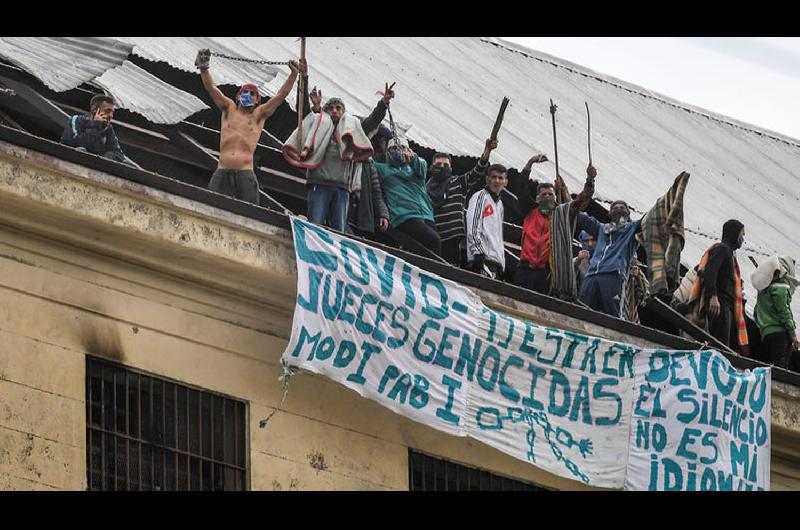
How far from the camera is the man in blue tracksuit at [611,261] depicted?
72.2 feet

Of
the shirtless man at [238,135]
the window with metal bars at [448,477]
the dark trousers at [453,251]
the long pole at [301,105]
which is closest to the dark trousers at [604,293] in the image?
the dark trousers at [453,251]

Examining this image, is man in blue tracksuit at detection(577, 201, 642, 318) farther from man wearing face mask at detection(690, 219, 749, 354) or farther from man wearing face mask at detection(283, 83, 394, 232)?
man wearing face mask at detection(283, 83, 394, 232)

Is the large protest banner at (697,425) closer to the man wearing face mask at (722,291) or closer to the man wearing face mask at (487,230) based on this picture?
the man wearing face mask at (722,291)

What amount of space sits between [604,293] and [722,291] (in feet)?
5.72

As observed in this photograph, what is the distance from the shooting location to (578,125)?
1164 inches

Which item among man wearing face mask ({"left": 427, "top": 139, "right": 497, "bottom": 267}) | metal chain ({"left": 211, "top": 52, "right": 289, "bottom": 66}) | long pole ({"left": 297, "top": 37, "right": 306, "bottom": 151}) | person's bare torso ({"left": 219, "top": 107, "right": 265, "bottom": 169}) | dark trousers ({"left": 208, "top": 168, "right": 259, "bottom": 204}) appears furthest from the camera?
metal chain ({"left": 211, "top": 52, "right": 289, "bottom": 66})

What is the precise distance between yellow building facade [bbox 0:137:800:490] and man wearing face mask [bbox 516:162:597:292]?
8.07 feet

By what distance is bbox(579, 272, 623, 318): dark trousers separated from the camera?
21938mm

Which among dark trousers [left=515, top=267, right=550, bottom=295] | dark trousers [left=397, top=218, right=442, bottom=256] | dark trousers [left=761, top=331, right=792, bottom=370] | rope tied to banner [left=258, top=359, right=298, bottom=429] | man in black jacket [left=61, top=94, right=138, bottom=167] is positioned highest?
man in black jacket [left=61, top=94, right=138, bottom=167]

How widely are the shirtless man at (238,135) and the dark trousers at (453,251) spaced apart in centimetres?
288

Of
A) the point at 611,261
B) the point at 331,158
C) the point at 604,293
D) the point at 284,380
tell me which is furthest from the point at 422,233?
the point at 284,380

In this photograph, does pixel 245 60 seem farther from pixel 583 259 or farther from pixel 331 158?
pixel 583 259

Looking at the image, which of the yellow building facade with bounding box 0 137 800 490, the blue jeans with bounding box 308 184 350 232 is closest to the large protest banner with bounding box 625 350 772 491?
the yellow building facade with bounding box 0 137 800 490

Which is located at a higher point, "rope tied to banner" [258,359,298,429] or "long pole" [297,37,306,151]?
"long pole" [297,37,306,151]
